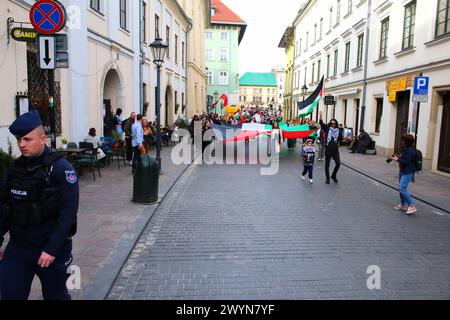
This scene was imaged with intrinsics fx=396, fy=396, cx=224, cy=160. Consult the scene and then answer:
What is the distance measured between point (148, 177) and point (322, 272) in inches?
172

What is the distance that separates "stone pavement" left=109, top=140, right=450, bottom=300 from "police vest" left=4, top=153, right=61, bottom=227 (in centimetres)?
162

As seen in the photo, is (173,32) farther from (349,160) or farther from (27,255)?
(27,255)

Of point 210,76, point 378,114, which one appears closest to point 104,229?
point 378,114

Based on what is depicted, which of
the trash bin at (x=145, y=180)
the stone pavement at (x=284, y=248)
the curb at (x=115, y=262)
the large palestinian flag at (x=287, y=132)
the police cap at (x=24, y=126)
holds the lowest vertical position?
the stone pavement at (x=284, y=248)

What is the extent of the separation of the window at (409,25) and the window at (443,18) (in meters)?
1.97

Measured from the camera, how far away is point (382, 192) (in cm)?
1013

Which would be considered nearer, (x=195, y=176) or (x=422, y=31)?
(x=195, y=176)

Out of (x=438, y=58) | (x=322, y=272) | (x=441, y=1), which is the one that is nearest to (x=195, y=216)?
(x=322, y=272)

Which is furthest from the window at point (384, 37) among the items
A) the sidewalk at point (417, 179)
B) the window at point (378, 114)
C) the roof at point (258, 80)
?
the roof at point (258, 80)

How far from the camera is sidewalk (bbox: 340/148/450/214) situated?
30.0ft

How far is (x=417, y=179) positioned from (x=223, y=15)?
5470 centimetres

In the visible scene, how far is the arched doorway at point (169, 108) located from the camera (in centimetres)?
2613

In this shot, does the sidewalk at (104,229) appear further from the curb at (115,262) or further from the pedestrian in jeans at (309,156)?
the pedestrian in jeans at (309,156)

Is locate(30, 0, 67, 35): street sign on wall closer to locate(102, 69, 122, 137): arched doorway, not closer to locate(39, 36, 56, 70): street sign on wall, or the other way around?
locate(39, 36, 56, 70): street sign on wall
